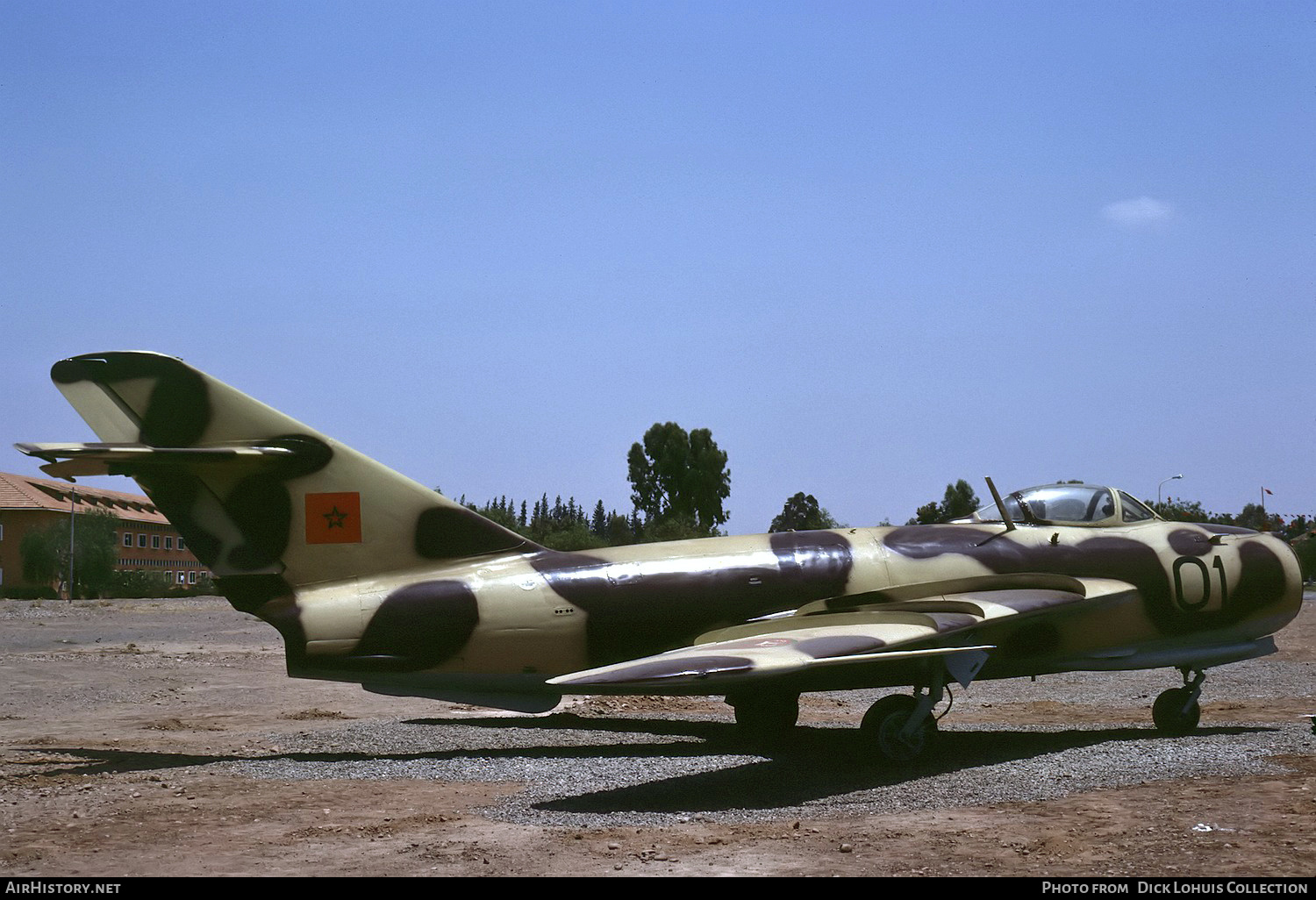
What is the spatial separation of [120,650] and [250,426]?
1929 centimetres

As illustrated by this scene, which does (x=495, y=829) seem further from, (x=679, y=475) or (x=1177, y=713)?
(x=679, y=475)

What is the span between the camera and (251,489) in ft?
45.4

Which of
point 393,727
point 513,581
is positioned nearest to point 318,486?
point 513,581

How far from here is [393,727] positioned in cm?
1570

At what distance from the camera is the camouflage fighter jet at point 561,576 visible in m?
13.2

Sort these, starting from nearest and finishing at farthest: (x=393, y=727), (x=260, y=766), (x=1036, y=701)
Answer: (x=260, y=766) → (x=393, y=727) → (x=1036, y=701)

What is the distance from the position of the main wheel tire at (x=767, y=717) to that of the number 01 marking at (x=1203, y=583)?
4.72 meters

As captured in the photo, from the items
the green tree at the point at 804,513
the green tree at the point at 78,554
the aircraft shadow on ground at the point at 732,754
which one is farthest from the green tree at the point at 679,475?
the aircraft shadow on ground at the point at 732,754

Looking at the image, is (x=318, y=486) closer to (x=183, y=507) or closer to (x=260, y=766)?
(x=183, y=507)

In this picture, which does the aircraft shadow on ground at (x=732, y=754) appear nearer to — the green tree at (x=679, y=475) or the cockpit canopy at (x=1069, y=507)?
the cockpit canopy at (x=1069, y=507)

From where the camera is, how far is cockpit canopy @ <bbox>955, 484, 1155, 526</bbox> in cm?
1428

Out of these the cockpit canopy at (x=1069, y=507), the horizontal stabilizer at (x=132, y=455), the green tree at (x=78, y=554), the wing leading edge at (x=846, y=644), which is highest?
the horizontal stabilizer at (x=132, y=455)

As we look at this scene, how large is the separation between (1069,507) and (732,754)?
208 inches
